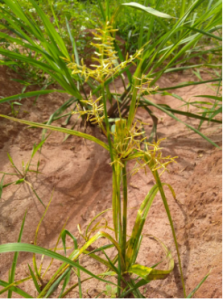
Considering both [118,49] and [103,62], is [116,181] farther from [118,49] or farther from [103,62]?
[118,49]

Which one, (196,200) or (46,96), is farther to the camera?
(46,96)

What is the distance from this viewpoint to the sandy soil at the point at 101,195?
88 centimetres

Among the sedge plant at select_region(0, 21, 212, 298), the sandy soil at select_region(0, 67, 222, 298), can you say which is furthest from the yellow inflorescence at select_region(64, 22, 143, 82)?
the sandy soil at select_region(0, 67, 222, 298)

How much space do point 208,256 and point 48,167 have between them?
0.83 metres

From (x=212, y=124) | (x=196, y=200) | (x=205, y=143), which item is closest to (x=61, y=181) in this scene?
(x=196, y=200)

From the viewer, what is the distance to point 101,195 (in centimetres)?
124

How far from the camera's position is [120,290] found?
2.70ft

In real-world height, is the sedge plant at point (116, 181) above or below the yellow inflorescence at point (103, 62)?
below

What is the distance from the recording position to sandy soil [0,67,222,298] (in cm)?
88

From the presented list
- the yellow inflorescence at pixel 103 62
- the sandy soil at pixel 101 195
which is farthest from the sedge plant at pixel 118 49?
the sandy soil at pixel 101 195

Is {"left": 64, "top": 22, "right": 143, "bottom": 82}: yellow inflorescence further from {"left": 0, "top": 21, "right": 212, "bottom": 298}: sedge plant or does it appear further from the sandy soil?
the sandy soil

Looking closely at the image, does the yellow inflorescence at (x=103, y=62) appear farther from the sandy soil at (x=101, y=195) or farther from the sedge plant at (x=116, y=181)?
the sandy soil at (x=101, y=195)

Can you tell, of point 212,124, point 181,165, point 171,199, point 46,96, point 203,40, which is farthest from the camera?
point 203,40

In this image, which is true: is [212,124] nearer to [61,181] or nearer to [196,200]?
[196,200]
